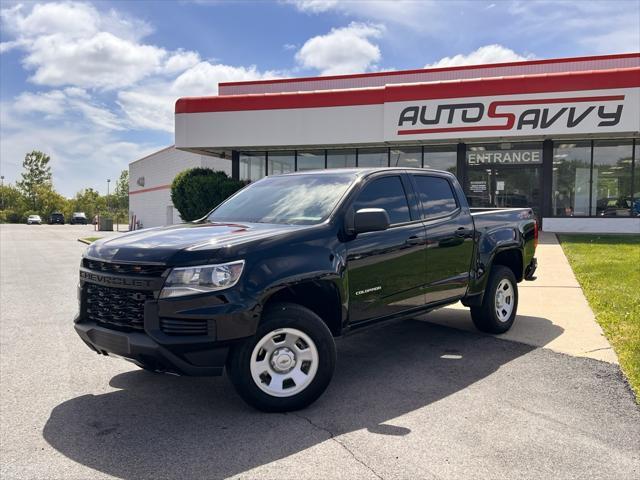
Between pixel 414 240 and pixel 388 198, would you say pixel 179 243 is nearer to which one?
pixel 388 198

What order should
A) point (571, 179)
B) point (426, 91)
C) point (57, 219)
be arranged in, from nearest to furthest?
Answer: point (426, 91)
point (571, 179)
point (57, 219)

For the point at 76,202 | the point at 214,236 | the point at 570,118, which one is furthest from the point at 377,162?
the point at 76,202

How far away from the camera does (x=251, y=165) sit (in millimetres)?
24672

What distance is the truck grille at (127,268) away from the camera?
3838 millimetres

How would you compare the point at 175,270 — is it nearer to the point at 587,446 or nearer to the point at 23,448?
the point at 23,448

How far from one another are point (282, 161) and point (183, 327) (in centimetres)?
2074

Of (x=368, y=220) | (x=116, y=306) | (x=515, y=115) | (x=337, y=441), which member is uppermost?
(x=515, y=115)

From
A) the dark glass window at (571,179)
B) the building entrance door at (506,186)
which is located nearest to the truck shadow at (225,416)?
the building entrance door at (506,186)

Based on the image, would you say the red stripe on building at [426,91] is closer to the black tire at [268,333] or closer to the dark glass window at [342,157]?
the dark glass window at [342,157]

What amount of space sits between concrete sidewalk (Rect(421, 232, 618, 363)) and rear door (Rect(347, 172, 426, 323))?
1.81m

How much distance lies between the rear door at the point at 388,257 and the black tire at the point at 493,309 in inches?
50.7

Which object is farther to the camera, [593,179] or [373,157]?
[373,157]

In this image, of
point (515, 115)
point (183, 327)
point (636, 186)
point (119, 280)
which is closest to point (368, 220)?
point (183, 327)

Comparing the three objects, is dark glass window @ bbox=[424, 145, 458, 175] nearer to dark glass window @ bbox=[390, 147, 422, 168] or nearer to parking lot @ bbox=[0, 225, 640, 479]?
dark glass window @ bbox=[390, 147, 422, 168]
